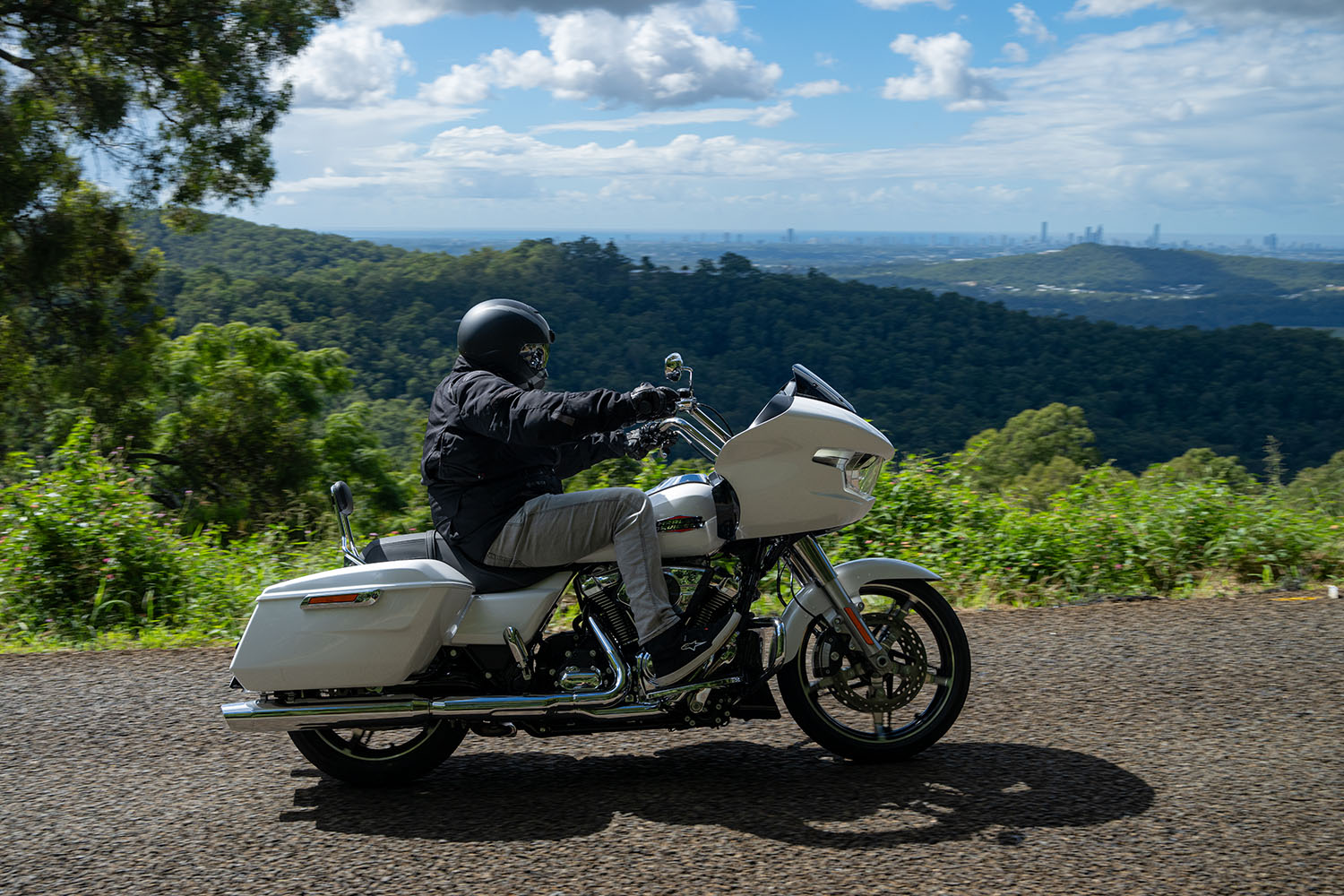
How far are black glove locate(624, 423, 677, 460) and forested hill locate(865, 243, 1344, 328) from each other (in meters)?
74.5

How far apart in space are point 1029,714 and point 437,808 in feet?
8.03

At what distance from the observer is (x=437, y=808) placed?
3.67 metres

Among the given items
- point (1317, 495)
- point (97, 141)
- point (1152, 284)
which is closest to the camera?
point (1317, 495)

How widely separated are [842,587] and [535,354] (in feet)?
4.74

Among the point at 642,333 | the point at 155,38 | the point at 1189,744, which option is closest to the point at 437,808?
the point at 1189,744

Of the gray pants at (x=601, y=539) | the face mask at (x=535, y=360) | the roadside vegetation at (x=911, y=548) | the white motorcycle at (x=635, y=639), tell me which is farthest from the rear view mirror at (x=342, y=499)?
the roadside vegetation at (x=911, y=548)

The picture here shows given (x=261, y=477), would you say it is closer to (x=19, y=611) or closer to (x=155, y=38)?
(x=155, y=38)

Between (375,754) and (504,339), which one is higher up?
(504,339)

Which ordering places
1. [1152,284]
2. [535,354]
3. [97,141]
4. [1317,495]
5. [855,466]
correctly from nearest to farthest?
[855,466] < [535,354] < [1317,495] < [97,141] < [1152,284]

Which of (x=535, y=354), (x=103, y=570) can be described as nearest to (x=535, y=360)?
(x=535, y=354)

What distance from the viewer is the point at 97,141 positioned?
52.3ft

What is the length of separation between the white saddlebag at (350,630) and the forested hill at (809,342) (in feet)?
119

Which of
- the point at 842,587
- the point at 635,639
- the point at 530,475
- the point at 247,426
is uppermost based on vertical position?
the point at 530,475

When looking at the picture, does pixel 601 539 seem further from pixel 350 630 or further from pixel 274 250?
pixel 274 250
